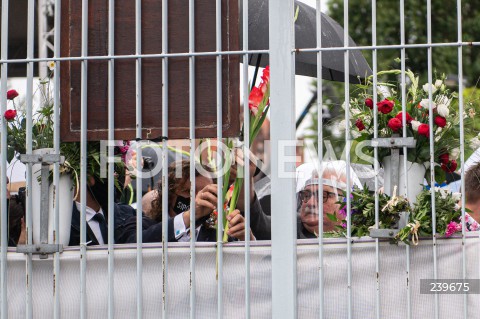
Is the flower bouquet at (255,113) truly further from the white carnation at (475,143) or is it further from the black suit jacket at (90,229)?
the white carnation at (475,143)

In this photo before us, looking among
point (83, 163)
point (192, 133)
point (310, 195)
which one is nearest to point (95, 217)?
point (83, 163)

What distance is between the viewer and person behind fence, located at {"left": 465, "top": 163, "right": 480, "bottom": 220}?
15.9ft

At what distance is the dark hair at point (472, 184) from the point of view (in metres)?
4.84

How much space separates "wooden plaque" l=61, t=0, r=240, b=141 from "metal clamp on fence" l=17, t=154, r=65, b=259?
128mm

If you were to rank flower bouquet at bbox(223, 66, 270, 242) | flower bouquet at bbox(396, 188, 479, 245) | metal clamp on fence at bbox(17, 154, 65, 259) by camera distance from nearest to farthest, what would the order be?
flower bouquet at bbox(396, 188, 479, 245), metal clamp on fence at bbox(17, 154, 65, 259), flower bouquet at bbox(223, 66, 270, 242)

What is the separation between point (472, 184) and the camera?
4930 mm

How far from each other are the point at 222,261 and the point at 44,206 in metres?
0.79

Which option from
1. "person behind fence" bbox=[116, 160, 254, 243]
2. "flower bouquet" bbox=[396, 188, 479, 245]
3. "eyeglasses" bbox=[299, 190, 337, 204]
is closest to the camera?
"flower bouquet" bbox=[396, 188, 479, 245]

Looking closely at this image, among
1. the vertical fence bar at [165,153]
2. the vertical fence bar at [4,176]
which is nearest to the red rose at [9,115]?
the vertical fence bar at [4,176]

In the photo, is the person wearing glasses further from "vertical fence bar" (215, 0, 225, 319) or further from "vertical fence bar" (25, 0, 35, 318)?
"vertical fence bar" (25, 0, 35, 318)

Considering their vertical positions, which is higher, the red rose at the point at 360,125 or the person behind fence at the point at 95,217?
the red rose at the point at 360,125

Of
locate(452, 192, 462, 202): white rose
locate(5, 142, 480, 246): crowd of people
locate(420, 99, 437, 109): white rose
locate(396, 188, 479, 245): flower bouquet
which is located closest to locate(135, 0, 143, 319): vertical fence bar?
locate(5, 142, 480, 246): crowd of people

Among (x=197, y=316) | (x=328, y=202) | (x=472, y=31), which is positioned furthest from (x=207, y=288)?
(x=472, y=31)

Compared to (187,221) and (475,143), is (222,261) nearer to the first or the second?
(187,221)
